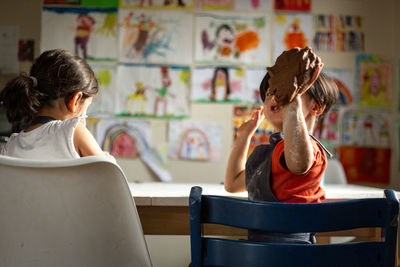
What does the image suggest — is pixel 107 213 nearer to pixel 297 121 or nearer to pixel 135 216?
pixel 135 216

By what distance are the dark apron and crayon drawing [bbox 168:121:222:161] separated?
1757 millimetres

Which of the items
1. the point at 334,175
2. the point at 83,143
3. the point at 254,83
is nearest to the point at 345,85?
the point at 254,83

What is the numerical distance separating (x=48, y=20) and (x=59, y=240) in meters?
2.40

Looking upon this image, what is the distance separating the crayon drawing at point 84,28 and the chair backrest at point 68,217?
219 centimetres

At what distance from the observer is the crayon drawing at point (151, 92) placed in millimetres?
2805

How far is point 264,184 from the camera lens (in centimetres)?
95

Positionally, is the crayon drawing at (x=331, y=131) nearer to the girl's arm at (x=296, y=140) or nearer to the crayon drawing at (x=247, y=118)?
the crayon drawing at (x=247, y=118)

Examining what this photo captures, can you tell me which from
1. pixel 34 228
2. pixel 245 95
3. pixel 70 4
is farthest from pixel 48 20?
pixel 34 228

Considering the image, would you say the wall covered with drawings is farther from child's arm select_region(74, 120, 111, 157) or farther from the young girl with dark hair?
child's arm select_region(74, 120, 111, 157)

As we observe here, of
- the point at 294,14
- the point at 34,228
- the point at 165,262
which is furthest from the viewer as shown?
the point at 294,14

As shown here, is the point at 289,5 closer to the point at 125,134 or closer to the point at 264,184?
the point at 125,134

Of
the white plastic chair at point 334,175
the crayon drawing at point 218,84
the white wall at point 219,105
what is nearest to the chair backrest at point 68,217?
the white plastic chair at point 334,175

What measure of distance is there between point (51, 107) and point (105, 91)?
1619mm

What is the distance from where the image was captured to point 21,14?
2918mm
